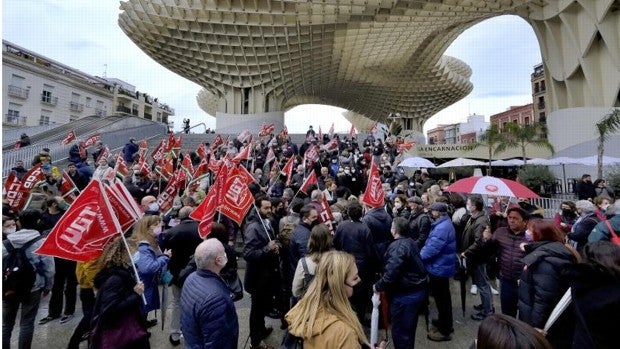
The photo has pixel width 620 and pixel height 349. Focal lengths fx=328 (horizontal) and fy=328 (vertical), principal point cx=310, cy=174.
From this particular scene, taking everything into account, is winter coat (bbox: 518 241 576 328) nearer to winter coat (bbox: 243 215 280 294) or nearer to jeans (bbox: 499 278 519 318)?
jeans (bbox: 499 278 519 318)

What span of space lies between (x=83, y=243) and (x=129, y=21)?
35.5m

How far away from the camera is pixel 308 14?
93.6 feet

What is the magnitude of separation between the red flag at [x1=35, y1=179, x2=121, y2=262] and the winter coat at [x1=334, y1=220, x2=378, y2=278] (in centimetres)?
259

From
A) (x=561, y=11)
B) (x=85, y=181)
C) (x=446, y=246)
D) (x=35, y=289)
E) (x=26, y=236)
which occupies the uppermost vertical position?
(x=561, y=11)

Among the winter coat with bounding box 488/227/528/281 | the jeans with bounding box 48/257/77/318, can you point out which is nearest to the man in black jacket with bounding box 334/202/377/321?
the winter coat with bounding box 488/227/528/281

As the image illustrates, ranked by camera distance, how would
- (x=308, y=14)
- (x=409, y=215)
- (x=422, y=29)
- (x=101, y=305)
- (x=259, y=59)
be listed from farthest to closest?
(x=259, y=59)
(x=422, y=29)
(x=308, y=14)
(x=409, y=215)
(x=101, y=305)

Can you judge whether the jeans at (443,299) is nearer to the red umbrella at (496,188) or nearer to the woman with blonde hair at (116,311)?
the red umbrella at (496,188)

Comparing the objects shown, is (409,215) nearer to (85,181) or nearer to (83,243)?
(83,243)

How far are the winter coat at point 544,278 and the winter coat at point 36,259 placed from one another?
5.04 metres

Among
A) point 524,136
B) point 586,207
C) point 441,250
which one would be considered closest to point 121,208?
point 441,250

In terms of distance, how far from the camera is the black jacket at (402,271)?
342 centimetres

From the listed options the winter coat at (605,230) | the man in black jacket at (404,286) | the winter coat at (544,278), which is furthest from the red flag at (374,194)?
the winter coat at (544,278)

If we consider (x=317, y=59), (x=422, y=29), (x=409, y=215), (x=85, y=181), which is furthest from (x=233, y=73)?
(x=409, y=215)

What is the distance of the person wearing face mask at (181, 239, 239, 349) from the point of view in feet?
8.47
